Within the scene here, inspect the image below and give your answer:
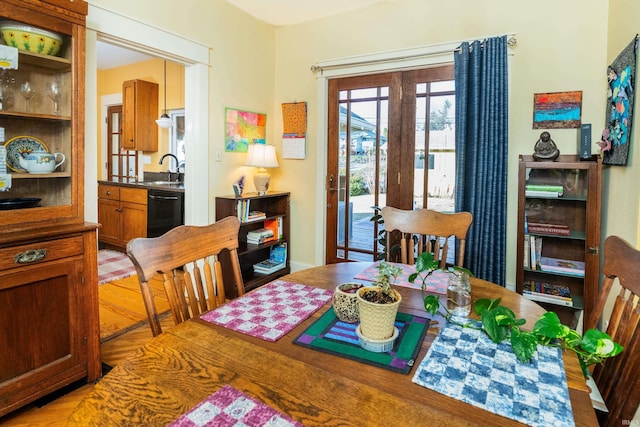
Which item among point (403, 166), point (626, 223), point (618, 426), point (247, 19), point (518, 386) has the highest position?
point (247, 19)

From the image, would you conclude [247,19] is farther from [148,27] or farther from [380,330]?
[380,330]

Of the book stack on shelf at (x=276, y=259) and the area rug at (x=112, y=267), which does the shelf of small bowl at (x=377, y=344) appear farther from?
the area rug at (x=112, y=267)

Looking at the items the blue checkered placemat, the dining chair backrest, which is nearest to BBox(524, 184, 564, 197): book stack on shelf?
the dining chair backrest

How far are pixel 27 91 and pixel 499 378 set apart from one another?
245 cm

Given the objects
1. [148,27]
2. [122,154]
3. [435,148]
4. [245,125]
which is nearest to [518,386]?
[435,148]

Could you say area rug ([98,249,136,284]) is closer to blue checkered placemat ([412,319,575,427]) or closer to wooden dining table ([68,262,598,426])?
wooden dining table ([68,262,598,426])

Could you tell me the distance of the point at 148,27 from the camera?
8.69 feet

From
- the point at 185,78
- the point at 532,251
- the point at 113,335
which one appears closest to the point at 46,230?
the point at 113,335

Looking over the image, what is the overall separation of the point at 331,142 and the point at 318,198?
1.88ft

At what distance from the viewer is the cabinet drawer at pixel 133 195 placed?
4328mm

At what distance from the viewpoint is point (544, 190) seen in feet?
8.61

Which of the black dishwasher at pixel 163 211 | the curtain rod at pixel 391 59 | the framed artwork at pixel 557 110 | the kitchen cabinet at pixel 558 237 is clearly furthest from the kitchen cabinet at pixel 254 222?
the framed artwork at pixel 557 110

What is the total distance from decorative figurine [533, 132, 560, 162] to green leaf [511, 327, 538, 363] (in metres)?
2.14

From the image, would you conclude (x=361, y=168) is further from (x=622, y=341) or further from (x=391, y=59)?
(x=622, y=341)
